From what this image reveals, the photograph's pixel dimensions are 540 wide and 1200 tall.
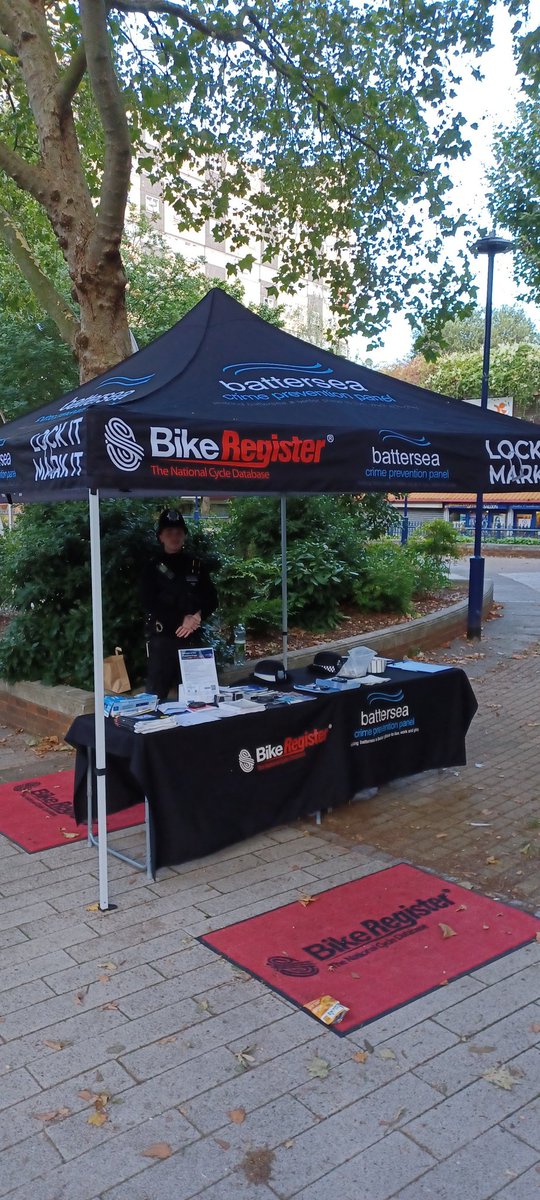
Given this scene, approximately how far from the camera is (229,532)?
1093 centimetres

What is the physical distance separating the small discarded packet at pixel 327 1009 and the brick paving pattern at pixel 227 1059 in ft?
0.17

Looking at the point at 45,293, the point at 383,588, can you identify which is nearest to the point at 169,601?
the point at 45,293

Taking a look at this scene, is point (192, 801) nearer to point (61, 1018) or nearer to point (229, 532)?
point (61, 1018)

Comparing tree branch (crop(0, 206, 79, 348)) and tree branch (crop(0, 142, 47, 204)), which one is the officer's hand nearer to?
tree branch (crop(0, 206, 79, 348))

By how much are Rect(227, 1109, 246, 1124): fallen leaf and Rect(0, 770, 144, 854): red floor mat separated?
8.17ft

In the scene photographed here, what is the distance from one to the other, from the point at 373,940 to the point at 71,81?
7.61 meters

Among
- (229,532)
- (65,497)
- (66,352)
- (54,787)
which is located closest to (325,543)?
(229,532)

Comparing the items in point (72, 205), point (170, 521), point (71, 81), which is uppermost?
point (71, 81)

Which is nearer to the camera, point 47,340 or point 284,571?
point 284,571

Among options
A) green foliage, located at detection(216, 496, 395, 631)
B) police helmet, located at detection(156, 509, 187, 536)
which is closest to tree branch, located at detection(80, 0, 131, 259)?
police helmet, located at detection(156, 509, 187, 536)

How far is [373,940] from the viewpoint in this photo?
12.6 feet

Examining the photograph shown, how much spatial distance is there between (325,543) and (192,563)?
474 centimetres

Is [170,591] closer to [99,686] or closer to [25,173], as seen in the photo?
[99,686]

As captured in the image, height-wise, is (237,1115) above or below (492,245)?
below
